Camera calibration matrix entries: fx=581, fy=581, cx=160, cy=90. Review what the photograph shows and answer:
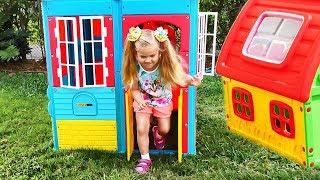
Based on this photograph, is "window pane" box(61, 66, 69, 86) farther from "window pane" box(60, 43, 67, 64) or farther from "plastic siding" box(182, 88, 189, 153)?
"plastic siding" box(182, 88, 189, 153)

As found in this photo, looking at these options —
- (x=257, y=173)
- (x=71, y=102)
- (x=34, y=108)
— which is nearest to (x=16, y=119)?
(x=34, y=108)

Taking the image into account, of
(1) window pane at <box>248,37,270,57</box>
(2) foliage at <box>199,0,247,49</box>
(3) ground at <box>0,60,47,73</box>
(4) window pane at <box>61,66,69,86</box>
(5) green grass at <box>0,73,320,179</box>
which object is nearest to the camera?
(1) window pane at <box>248,37,270,57</box>

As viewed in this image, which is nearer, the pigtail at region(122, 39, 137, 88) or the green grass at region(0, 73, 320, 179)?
the pigtail at region(122, 39, 137, 88)

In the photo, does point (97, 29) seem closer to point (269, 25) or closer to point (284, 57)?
point (269, 25)

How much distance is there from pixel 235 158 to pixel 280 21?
140 cm

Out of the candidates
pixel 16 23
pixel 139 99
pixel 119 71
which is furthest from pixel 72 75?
pixel 16 23

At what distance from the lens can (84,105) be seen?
16.1 feet

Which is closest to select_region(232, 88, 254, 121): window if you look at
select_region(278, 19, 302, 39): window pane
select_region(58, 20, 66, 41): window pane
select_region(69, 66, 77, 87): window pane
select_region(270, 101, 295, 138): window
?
select_region(270, 101, 295, 138): window

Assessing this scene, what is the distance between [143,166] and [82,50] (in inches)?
41.7

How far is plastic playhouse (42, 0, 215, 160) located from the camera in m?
4.67

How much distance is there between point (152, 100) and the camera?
4.65 m

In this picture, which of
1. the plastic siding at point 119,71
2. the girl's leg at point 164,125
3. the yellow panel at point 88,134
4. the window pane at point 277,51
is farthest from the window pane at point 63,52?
the window pane at point 277,51

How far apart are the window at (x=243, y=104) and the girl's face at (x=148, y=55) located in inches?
25.7

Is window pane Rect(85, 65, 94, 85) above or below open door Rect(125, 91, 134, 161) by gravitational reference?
above
